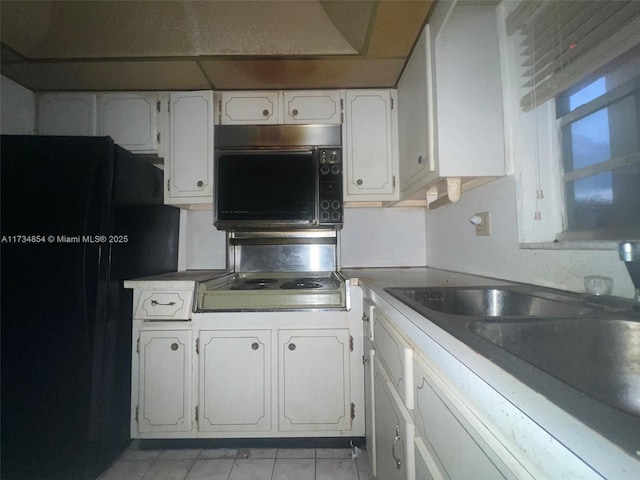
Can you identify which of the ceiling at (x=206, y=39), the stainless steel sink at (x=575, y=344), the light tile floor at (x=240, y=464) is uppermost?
the ceiling at (x=206, y=39)

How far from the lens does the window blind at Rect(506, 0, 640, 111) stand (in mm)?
769

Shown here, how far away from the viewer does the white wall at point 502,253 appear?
2.66 ft

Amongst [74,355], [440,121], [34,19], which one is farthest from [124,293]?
[440,121]

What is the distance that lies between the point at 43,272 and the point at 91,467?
914 millimetres

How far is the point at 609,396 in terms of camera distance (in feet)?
1.70

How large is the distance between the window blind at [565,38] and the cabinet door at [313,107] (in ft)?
3.03

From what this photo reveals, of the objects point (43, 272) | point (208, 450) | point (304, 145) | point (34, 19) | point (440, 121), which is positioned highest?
point (34, 19)

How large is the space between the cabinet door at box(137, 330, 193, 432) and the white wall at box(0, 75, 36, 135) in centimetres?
152

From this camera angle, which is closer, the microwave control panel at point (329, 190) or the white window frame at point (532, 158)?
the white window frame at point (532, 158)

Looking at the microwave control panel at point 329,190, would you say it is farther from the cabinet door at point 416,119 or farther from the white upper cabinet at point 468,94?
the white upper cabinet at point 468,94

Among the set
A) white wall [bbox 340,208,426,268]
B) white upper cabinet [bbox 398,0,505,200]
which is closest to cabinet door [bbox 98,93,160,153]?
white wall [bbox 340,208,426,268]

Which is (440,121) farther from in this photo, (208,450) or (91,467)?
(91,467)

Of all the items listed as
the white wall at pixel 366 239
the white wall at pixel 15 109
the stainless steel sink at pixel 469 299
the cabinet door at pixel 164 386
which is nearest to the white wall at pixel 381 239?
the white wall at pixel 366 239

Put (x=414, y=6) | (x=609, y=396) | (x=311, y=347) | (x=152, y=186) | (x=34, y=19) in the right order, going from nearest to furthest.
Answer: (x=609, y=396) < (x=414, y=6) < (x=34, y=19) < (x=311, y=347) < (x=152, y=186)
